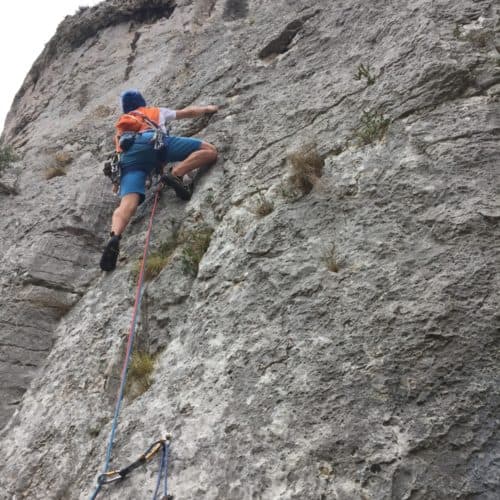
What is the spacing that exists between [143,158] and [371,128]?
2964 mm

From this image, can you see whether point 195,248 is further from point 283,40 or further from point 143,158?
point 283,40

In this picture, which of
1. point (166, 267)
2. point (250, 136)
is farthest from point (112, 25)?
point (166, 267)

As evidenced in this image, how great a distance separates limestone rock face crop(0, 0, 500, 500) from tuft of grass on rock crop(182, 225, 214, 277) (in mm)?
30

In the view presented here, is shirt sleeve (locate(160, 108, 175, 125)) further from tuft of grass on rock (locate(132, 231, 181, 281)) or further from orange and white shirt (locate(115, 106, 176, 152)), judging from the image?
tuft of grass on rock (locate(132, 231, 181, 281))

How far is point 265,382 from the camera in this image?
361 cm

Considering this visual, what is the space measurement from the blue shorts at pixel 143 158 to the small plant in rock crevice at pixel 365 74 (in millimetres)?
2037

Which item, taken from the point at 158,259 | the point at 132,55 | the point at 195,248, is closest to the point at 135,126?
the point at 158,259

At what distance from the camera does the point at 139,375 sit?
14.6 feet

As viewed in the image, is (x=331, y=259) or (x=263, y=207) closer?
(x=331, y=259)

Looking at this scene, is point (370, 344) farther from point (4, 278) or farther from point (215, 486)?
point (4, 278)

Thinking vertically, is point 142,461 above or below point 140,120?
below

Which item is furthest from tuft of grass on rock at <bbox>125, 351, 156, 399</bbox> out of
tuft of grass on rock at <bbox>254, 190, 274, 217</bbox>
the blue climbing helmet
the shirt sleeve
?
the blue climbing helmet

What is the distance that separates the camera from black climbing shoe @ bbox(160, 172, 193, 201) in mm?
6148

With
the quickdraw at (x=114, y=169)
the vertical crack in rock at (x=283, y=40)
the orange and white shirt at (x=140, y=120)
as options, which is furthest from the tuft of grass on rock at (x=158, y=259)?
the vertical crack in rock at (x=283, y=40)
